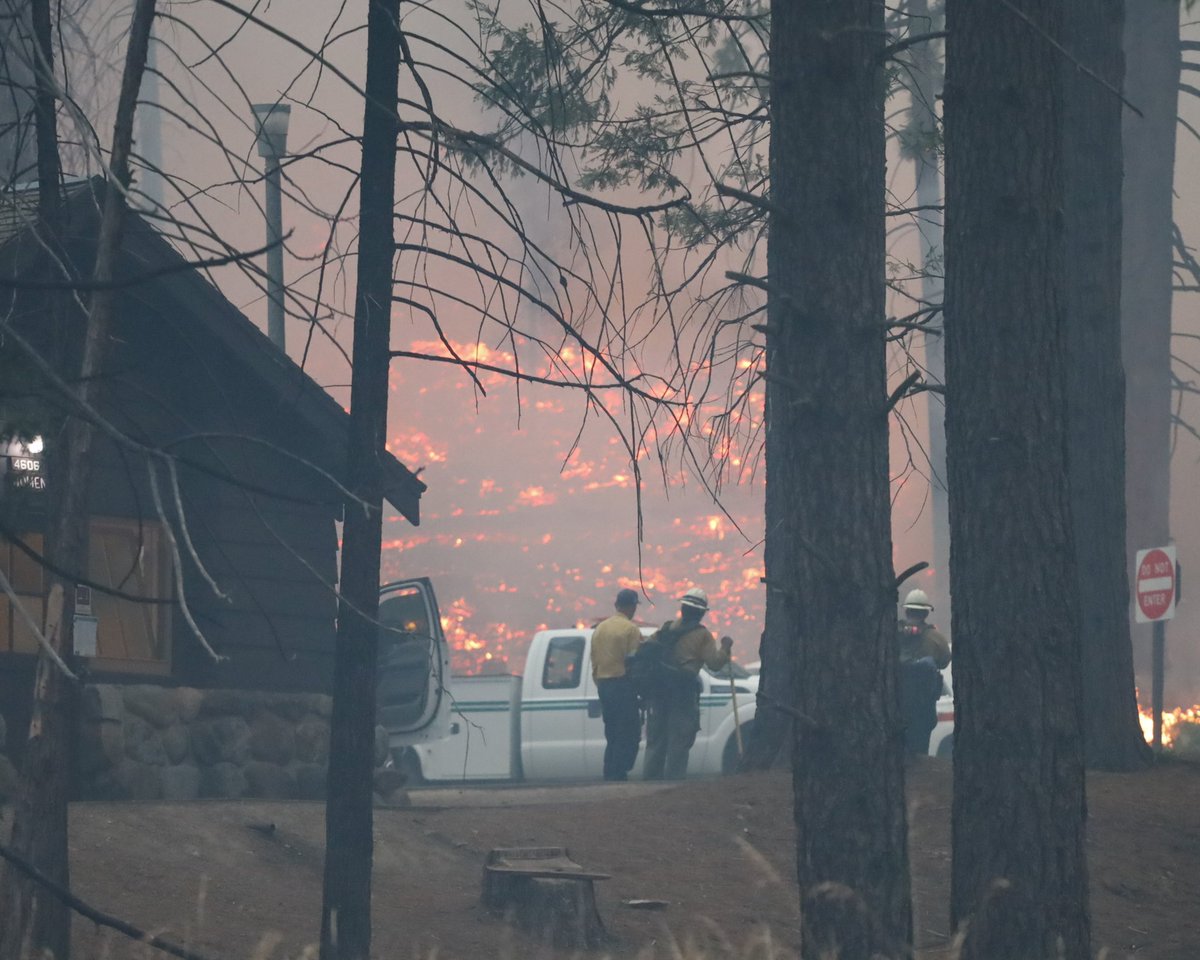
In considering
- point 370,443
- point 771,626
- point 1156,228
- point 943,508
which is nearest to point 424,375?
point 943,508

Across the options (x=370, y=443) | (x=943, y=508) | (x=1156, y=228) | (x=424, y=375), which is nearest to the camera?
(x=370, y=443)

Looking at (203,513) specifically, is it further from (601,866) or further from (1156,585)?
(1156,585)

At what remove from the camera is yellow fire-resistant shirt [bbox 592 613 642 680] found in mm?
17031

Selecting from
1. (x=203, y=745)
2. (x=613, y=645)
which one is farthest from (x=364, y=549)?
(x=613, y=645)

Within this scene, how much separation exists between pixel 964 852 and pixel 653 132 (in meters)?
7.51

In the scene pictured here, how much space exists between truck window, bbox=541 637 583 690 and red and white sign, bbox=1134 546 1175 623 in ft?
22.1

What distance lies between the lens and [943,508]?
36.0m

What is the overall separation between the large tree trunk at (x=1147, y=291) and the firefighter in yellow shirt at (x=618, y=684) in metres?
10.8

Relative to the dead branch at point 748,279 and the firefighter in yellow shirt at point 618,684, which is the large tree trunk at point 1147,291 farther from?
the dead branch at point 748,279

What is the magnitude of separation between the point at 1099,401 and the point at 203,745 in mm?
7953

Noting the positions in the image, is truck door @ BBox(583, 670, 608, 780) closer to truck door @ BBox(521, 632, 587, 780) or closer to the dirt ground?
truck door @ BBox(521, 632, 587, 780)

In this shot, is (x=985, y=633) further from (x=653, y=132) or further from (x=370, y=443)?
(x=653, y=132)

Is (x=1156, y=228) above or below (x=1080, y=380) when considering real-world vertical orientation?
above

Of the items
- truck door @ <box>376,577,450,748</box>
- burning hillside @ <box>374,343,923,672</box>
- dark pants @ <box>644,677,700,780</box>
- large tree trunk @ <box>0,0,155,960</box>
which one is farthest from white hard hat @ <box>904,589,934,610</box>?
burning hillside @ <box>374,343,923,672</box>
